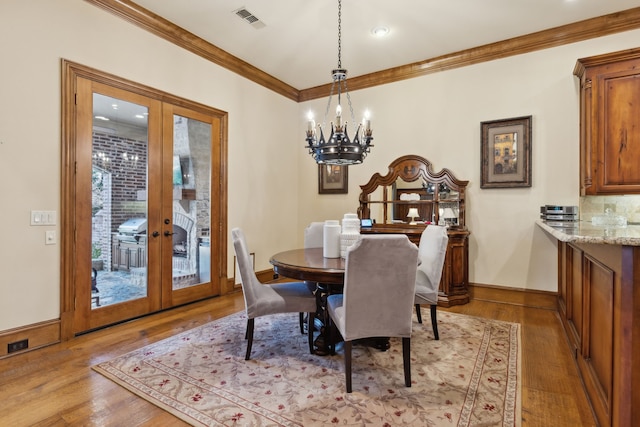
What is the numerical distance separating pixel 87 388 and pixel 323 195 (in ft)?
13.1

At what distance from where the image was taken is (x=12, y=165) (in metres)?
2.56

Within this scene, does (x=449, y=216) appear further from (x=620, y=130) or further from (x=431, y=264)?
(x=620, y=130)

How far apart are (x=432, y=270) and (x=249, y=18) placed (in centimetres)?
325

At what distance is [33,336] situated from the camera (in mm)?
2656

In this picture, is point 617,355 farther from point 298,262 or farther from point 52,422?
point 52,422

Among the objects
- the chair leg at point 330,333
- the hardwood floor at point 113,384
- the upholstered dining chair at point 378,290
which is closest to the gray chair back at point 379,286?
the upholstered dining chair at point 378,290

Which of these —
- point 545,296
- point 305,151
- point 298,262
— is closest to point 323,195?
point 305,151

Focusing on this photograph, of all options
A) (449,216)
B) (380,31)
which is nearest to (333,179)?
(449,216)

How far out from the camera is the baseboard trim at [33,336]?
2510 mm

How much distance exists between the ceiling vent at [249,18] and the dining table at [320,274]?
2591 mm

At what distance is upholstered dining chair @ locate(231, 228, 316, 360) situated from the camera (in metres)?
2.47

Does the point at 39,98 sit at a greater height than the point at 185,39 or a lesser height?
lesser

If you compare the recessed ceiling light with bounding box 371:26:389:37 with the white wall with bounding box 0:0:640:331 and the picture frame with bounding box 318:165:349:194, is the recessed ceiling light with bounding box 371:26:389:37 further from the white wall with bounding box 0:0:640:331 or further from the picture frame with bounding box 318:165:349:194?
the picture frame with bounding box 318:165:349:194

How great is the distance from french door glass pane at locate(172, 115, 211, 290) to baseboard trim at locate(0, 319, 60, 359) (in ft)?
3.85
